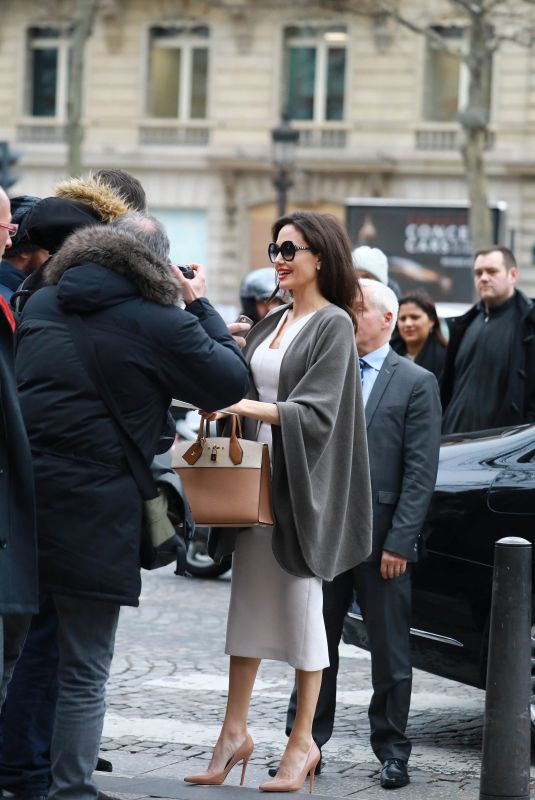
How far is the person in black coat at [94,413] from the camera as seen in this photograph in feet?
14.4

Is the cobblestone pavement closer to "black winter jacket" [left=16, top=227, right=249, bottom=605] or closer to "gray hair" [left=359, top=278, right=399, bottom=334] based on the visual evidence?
"black winter jacket" [left=16, top=227, right=249, bottom=605]

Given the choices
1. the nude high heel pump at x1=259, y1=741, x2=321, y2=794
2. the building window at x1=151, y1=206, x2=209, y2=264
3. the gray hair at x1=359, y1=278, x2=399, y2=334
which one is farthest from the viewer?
the building window at x1=151, y1=206, x2=209, y2=264

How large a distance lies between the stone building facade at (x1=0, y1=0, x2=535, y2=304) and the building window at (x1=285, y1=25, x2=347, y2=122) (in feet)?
0.10

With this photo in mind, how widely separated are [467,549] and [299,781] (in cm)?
131

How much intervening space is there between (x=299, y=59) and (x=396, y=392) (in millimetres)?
30090

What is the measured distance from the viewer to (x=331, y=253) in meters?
5.38

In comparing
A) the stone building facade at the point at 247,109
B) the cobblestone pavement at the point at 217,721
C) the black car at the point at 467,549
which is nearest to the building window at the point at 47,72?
the stone building facade at the point at 247,109

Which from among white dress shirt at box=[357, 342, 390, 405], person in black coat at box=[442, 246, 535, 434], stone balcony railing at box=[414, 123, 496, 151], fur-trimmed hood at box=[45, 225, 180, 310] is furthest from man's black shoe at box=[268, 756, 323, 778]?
stone balcony railing at box=[414, 123, 496, 151]

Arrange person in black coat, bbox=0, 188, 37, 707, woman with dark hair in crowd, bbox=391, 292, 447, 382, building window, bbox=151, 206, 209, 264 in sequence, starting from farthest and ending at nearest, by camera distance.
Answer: building window, bbox=151, 206, 209, 264, woman with dark hair in crowd, bbox=391, 292, 447, 382, person in black coat, bbox=0, 188, 37, 707

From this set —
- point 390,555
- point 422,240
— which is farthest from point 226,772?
point 422,240

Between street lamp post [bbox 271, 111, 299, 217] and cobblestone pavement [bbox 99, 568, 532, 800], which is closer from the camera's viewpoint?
cobblestone pavement [bbox 99, 568, 532, 800]

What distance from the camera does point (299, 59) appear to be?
35062mm

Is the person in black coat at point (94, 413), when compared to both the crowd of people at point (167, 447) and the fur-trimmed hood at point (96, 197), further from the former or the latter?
the fur-trimmed hood at point (96, 197)

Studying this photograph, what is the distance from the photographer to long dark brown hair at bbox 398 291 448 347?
9156mm
